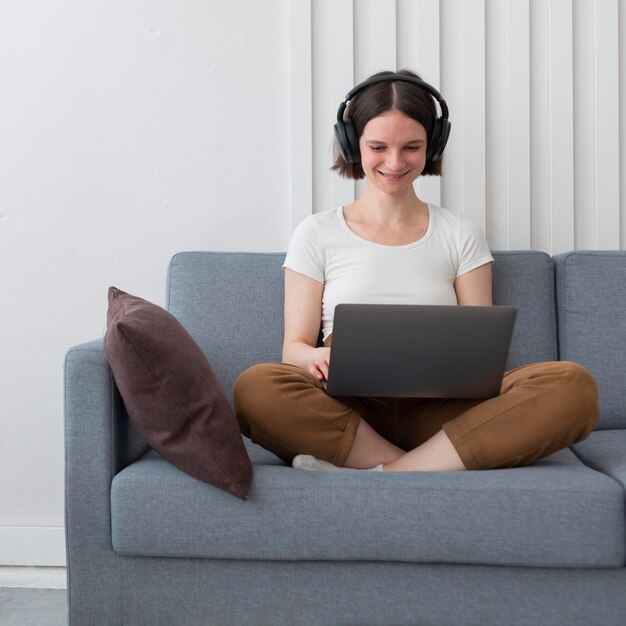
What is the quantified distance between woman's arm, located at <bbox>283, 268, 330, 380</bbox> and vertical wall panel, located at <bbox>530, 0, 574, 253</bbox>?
30.0 inches

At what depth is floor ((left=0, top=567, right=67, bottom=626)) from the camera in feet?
5.79

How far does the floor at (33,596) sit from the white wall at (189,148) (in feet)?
0.19

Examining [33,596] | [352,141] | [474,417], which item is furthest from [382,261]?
[33,596]

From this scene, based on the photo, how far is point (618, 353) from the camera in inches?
73.2

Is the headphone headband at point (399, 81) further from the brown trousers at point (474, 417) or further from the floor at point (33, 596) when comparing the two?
the floor at point (33, 596)

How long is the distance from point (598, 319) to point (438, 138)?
1.93 feet

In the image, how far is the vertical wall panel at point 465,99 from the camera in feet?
7.06

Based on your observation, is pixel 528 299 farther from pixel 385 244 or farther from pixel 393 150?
pixel 393 150

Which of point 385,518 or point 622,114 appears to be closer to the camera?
point 385,518

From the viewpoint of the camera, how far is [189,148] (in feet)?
7.18

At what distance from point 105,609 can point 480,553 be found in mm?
660

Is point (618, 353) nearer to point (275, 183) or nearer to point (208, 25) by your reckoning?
point (275, 183)

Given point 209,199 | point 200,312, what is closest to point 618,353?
point 200,312

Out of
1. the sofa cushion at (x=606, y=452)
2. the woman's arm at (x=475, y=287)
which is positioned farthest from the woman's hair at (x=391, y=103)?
the sofa cushion at (x=606, y=452)
